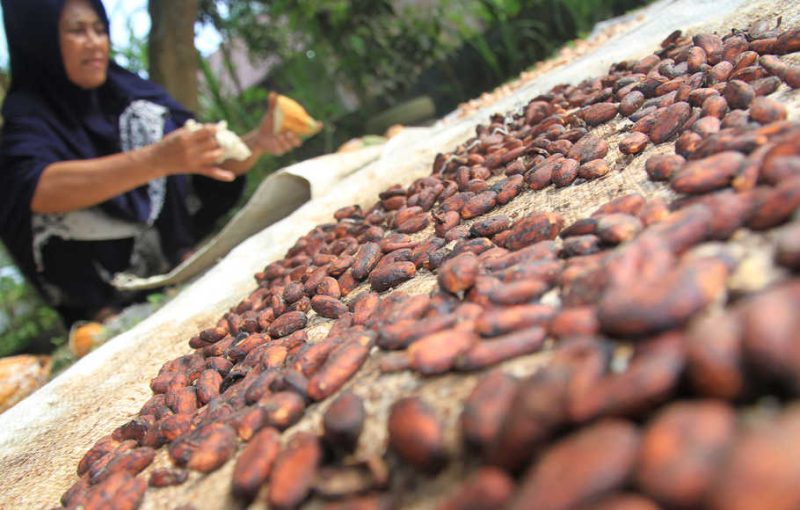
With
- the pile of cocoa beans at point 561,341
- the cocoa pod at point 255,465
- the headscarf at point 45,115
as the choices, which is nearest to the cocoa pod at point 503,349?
the pile of cocoa beans at point 561,341

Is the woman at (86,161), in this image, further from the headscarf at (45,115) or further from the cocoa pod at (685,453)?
the cocoa pod at (685,453)

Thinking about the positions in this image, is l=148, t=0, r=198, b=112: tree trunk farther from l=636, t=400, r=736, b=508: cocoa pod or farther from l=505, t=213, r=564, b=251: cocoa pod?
l=636, t=400, r=736, b=508: cocoa pod

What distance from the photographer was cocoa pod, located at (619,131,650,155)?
3.94 ft

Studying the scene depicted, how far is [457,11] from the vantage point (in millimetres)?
5254

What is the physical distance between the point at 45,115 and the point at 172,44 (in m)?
1.99

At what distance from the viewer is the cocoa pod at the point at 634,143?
120 cm

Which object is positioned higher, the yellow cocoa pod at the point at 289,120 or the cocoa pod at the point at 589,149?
the yellow cocoa pod at the point at 289,120

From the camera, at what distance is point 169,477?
33.3 inches

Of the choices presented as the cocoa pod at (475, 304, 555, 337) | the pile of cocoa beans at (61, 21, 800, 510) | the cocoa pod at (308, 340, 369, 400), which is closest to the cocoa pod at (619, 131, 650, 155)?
the pile of cocoa beans at (61, 21, 800, 510)

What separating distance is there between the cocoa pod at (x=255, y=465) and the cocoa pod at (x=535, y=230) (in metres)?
0.58

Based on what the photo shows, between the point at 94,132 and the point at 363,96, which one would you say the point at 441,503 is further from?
the point at 363,96

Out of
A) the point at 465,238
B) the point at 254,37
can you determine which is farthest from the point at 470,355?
the point at 254,37

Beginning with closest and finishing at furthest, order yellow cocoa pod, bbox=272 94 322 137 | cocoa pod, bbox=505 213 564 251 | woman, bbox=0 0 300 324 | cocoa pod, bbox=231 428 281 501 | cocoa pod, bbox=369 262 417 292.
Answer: cocoa pod, bbox=231 428 281 501 → cocoa pod, bbox=505 213 564 251 → cocoa pod, bbox=369 262 417 292 → woman, bbox=0 0 300 324 → yellow cocoa pod, bbox=272 94 322 137

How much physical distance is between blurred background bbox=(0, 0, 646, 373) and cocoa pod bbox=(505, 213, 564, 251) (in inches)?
149
